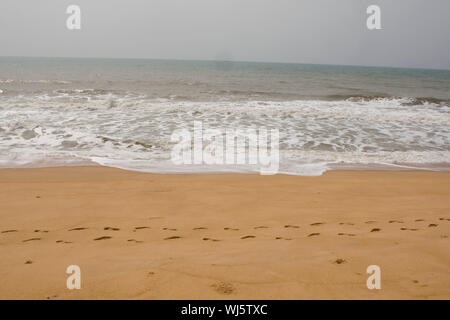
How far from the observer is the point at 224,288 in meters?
2.41

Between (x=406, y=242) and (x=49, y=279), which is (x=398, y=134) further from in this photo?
(x=49, y=279)

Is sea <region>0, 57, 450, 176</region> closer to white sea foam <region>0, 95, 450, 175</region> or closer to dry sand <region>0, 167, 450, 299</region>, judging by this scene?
A: white sea foam <region>0, 95, 450, 175</region>

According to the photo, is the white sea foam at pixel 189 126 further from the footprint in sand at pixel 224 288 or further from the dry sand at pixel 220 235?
the footprint in sand at pixel 224 288

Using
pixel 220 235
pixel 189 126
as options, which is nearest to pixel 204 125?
pixel 189 126

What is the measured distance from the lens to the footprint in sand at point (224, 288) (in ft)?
7.77

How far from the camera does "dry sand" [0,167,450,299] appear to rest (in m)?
2.46

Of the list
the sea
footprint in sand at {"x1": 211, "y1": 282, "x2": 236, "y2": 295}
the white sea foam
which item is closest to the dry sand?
footprint in sand at {"x1": 211, "y1": 282, "x2": 236, "y2": 295}

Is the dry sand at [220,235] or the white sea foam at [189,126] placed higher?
the white sea foam at [189,126]

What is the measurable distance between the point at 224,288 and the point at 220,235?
139 centimetres

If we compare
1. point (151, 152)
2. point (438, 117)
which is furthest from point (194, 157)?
point (438, 117)

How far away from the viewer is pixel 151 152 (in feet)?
28.0

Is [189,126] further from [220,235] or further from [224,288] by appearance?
[224,288]

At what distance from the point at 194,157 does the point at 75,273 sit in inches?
221

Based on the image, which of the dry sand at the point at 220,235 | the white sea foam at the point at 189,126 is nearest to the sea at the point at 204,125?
the white sea foam at the point at 189,126
